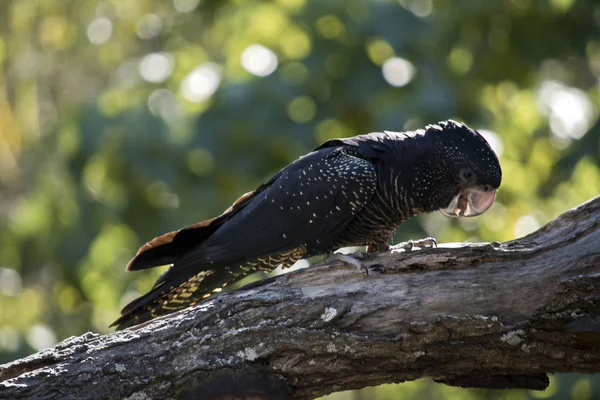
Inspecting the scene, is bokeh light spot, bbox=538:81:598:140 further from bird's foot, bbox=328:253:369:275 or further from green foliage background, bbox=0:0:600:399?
bird's foot, bbox=328:253:369:275

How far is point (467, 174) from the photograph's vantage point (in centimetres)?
554

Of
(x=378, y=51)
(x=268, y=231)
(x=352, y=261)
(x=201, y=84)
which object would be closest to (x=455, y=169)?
(x=352, y=261)

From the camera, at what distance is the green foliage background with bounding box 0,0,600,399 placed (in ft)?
28.2

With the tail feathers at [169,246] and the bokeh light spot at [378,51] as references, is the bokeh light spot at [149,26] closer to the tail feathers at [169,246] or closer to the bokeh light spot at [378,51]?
the bokeh light spot at [378,51]

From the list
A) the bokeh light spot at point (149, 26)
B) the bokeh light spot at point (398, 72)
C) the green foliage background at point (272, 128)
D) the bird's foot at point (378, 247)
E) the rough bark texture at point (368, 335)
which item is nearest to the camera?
the rough bark texture at point (368, 335)

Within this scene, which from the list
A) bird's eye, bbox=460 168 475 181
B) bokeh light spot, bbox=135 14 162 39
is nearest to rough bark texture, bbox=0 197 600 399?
bird's eye, bbox=460 168 475 181

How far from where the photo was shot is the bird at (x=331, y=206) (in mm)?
5449

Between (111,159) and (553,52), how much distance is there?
5.66 m

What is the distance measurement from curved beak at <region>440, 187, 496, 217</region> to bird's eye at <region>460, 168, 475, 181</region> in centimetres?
11

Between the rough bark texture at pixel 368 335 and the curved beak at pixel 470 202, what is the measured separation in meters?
0.98

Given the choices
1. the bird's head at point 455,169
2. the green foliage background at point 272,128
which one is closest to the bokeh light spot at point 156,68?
the green foliage background at point 272,128

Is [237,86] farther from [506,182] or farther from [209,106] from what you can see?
[506,182]

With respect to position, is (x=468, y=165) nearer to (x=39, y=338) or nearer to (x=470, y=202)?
(x=470, y=202)

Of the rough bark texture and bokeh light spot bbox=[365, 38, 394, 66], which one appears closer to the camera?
the rough bark texture
